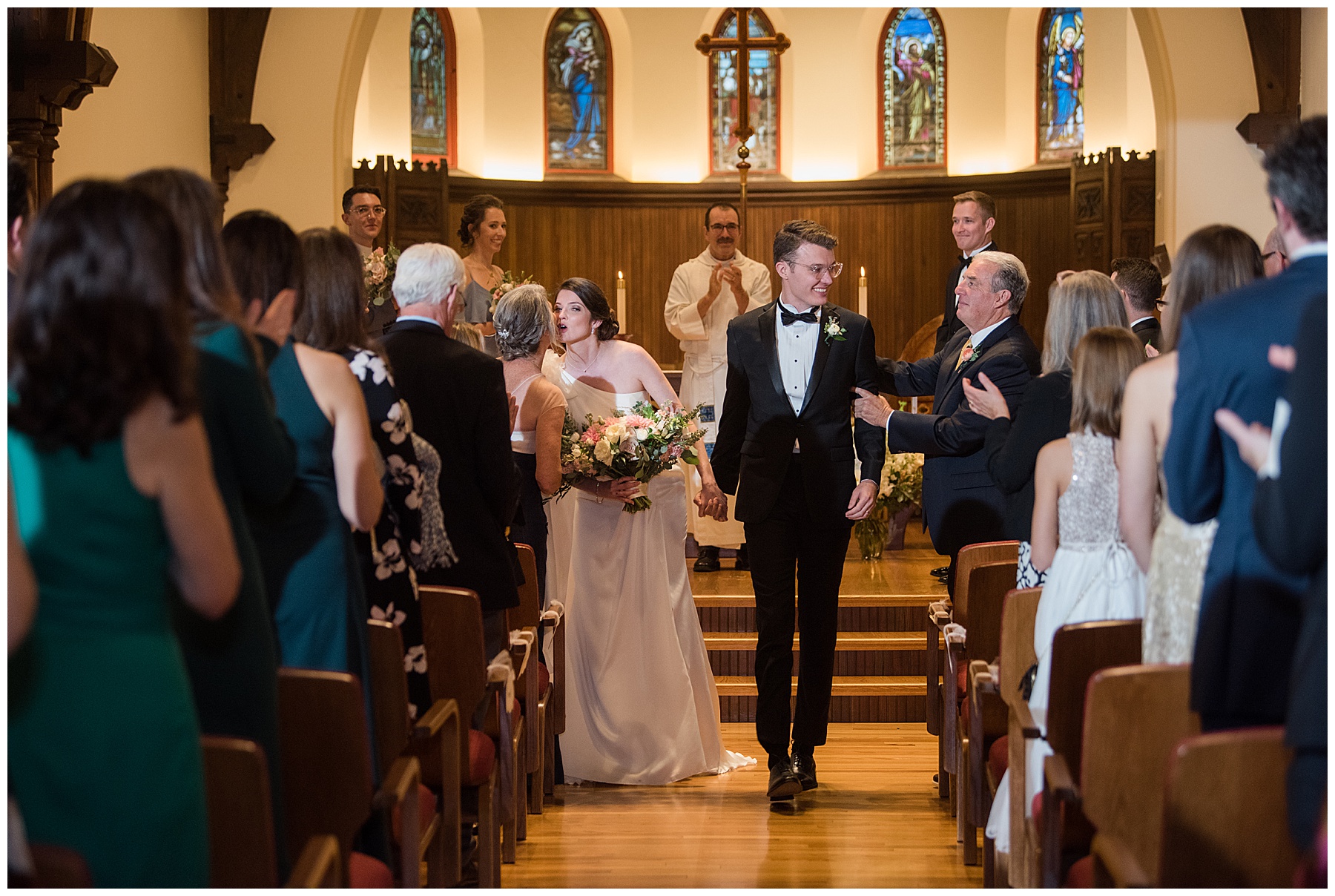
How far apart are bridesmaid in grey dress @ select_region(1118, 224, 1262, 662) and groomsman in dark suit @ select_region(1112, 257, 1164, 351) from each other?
2326 millimetres

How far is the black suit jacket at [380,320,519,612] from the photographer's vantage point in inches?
138

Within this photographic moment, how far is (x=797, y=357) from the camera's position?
4.60 meters

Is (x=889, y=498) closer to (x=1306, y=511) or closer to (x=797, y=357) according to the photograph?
(x=797, y=357)

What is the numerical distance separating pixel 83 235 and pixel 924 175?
36.6ft

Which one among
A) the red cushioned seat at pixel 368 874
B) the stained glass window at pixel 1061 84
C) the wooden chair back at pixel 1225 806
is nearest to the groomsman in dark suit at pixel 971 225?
the red cushioned seat at pixel 368 874

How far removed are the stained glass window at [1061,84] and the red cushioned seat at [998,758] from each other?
9.05 meters

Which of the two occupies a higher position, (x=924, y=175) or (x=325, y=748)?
(x=924, y=175)

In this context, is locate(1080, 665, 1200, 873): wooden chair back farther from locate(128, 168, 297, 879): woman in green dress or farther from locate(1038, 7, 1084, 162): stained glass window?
locate(1038, 7, 1084, 162): stained glass window

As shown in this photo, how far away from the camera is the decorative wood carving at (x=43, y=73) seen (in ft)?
17.0

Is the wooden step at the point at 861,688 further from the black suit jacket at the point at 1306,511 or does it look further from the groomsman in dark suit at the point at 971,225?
the black suit jacket at the point at 1306,511

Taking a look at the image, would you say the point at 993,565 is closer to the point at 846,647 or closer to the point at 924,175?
the point at 846,647

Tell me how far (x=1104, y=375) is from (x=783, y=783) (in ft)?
6.62

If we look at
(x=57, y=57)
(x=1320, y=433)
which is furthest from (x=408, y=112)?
(x=1320, y=433)

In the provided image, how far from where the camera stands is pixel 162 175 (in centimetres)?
210
